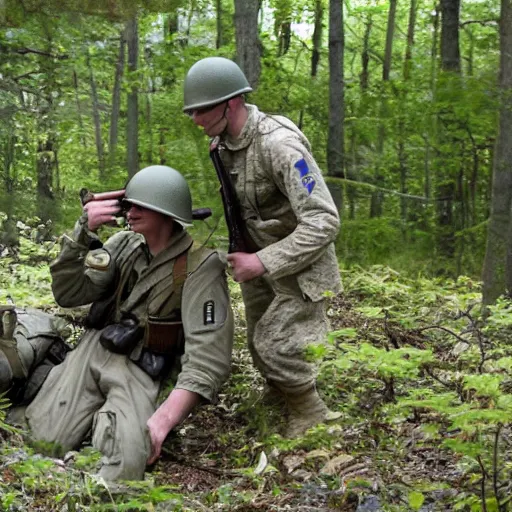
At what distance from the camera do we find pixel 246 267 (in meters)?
4.57

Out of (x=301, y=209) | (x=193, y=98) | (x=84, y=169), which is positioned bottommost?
(x=84, y=169)

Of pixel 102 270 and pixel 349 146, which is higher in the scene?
pixel 102 270

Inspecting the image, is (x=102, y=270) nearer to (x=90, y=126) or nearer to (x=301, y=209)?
(x=301, y=209)

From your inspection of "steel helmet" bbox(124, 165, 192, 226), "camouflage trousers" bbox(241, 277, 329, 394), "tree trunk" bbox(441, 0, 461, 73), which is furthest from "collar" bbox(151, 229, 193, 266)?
"tree trunk" bbox(441, 0, 461, 73)

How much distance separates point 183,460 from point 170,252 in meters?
1.18

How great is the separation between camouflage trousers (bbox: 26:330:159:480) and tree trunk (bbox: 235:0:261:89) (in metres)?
4.34

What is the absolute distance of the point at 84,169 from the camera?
67.4ft

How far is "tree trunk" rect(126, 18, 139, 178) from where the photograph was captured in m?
13.2

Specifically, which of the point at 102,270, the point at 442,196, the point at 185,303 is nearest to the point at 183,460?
the point at 185,303

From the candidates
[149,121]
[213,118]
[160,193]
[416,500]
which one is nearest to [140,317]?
[160,193]

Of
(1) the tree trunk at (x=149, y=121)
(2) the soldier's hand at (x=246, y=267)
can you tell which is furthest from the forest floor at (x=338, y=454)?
(1) the tree trunk at (x=149, y=121)

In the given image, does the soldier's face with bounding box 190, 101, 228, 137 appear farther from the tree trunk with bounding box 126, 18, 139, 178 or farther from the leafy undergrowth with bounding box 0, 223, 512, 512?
the tree trunk with bounding box 126, 18, 139, 178

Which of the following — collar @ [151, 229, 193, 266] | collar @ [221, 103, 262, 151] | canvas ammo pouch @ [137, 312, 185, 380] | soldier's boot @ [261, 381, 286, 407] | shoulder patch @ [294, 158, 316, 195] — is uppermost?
collar @ [221, 103, 262, 151]

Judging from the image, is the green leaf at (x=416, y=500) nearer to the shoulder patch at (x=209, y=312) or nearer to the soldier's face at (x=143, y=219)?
the shoulder patch at (x=209, y=312)
